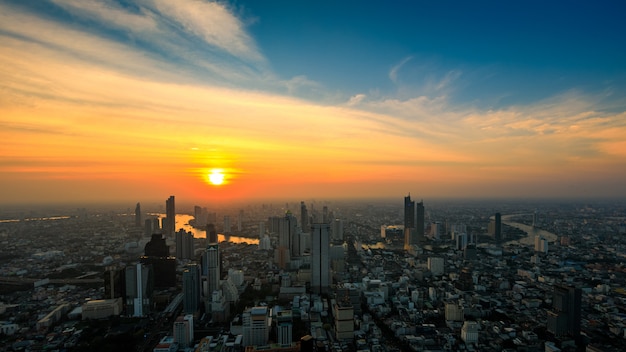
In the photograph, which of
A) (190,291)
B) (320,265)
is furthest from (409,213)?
(190,291)

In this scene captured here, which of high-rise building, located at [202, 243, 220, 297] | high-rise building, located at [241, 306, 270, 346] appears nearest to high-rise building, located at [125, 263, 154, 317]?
high-rise building, located at [202, 243, 220, 297]

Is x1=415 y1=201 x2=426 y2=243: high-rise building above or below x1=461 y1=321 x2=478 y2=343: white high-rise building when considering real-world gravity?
above

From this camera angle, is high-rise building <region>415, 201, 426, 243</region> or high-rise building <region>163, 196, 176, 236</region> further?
high-rise building <region>415, 201, 426, 243</region>

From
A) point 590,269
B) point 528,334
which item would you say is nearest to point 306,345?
point 528,334

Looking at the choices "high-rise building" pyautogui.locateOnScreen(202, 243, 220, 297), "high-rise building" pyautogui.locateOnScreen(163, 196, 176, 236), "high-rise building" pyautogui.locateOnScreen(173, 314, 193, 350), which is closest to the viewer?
"high-rise building" pyautogui.locateOnScreen(173, 314, 193, 350)

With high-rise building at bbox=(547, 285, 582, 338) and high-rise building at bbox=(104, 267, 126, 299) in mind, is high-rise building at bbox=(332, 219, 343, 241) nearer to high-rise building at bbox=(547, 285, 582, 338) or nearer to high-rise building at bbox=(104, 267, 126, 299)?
high-rise building at bbox=(104, 267, 126, 299)

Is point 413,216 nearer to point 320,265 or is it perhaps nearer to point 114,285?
point 320,265
